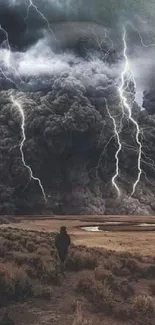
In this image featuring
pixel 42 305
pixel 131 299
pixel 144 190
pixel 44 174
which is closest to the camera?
pixel 42 305

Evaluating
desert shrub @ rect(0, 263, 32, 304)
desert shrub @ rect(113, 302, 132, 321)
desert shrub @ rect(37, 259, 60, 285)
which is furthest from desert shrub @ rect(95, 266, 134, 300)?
desert shrub @ rect(0, 263, 32, 304)

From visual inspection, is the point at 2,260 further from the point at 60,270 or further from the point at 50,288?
the point at 50,288

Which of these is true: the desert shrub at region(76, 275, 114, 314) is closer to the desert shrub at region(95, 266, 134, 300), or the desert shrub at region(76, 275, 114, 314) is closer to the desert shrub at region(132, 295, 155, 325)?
the desert shrub at region(95, 266, 134, 300)

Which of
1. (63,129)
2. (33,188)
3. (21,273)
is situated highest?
(63,129)

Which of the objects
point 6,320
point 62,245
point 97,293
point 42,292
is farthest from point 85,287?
point 6,320

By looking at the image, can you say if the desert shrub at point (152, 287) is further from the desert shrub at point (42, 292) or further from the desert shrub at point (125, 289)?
the desert shrub at point (42, 292)

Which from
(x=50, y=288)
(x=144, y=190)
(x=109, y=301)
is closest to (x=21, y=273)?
(x=50, y=288)

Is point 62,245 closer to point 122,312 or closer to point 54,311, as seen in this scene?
point 54,311
